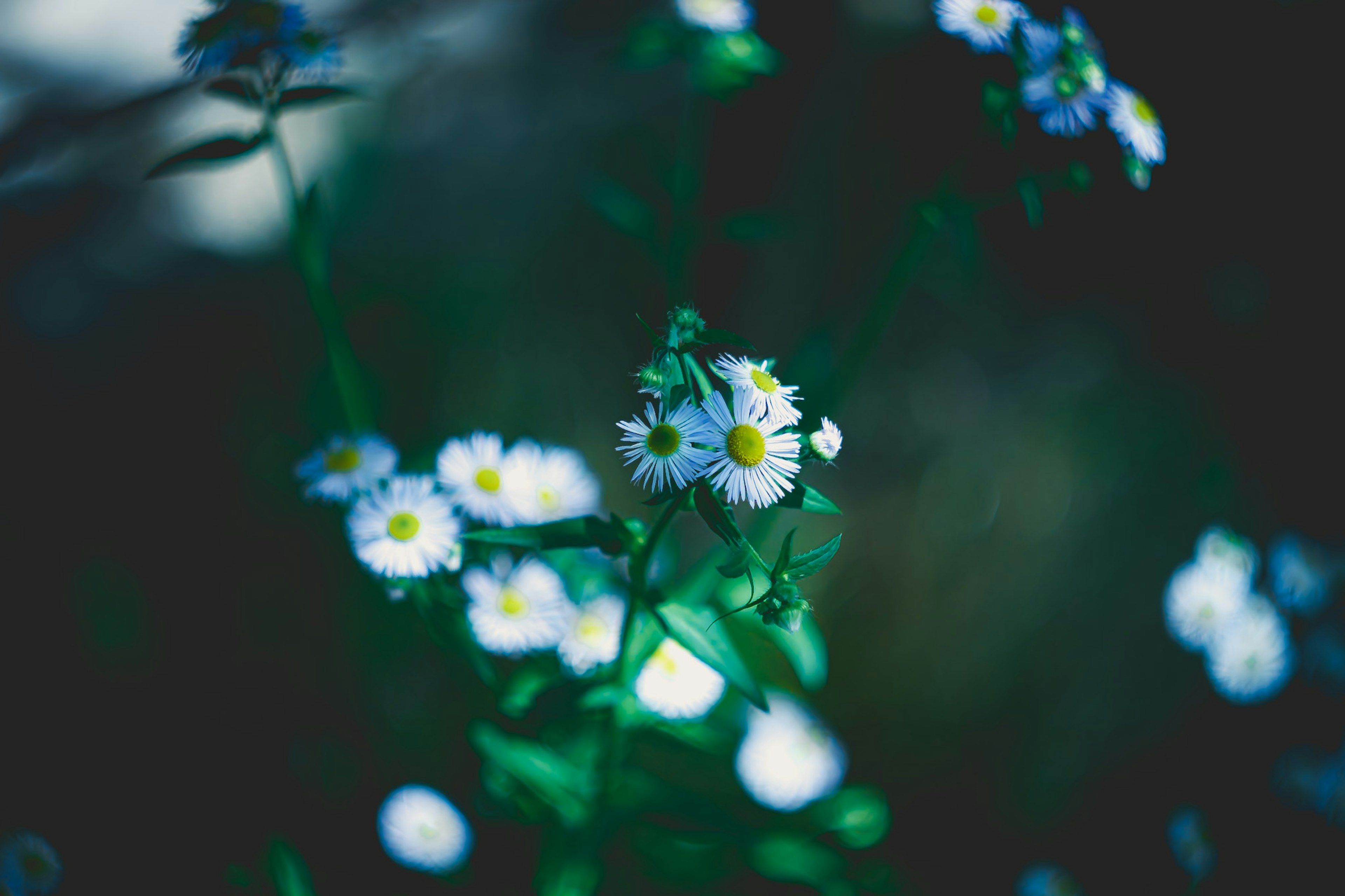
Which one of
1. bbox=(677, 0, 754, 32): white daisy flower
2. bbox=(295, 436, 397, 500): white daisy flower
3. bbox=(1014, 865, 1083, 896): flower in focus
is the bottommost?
bbox=(295, 436, 397, 500): white daisy flower

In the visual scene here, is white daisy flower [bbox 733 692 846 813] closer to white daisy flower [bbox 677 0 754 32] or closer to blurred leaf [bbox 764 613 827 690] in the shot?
blurred leaf [bbox 764 613 827 690]

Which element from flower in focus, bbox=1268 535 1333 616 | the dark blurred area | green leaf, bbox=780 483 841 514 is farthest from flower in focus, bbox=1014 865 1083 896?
green leaf, bbox=780 483 841 514

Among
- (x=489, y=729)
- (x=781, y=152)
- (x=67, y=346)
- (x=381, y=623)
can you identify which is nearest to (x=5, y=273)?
(x=67, y=346)

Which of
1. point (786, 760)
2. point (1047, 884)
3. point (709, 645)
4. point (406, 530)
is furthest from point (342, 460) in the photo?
point (1047, 884)

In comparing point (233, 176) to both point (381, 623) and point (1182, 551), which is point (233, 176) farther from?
point (1182, 551)

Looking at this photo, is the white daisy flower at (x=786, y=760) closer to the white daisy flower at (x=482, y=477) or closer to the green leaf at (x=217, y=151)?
the white daisy flower at (x=482, y=477)

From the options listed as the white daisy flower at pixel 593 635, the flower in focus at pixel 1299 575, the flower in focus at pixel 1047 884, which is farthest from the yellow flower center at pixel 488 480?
the flower in focus at pixel 1299 575

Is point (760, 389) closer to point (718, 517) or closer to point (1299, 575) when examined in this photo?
point (718, 517)
